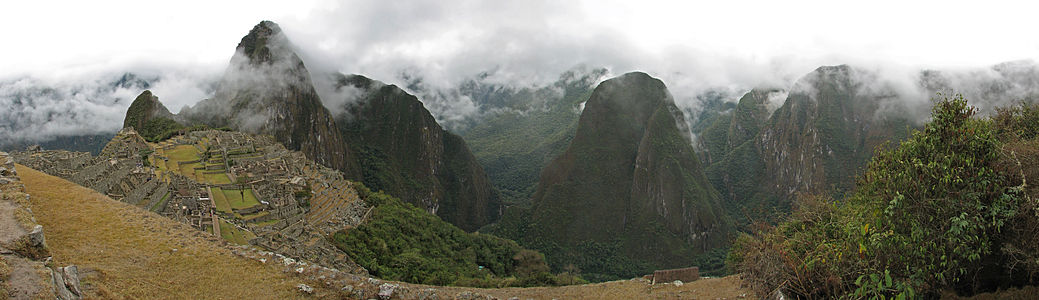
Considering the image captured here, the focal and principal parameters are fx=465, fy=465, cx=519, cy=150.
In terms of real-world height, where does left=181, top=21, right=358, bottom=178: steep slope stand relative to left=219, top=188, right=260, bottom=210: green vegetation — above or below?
above

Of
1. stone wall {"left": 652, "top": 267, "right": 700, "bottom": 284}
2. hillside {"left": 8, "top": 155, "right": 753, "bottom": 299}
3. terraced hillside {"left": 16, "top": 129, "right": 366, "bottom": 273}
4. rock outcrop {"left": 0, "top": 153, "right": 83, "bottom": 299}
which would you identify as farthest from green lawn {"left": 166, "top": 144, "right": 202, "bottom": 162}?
stone wall {"left": 652, "top": 267, "right": 700, "bottom": 284}

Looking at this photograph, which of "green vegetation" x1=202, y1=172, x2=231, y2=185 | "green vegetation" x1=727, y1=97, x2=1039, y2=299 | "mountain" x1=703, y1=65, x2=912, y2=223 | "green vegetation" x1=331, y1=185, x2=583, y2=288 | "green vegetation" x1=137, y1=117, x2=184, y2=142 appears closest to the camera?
"green vegetation" x1=727, y1=97, x2=1039, y2=299

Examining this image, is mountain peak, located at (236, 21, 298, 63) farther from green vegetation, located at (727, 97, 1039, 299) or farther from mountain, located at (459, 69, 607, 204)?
green vegetation, located at (727, 97, 1039, 299)

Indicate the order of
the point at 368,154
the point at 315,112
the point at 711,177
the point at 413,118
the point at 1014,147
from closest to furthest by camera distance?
1. the point at 1014,147
2. the point at 315,112
3. the point at 368,154
4. the point at 413,118
5. the point at 711,177

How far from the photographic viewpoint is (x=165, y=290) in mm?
7934

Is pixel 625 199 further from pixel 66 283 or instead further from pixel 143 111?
pixel 66 283

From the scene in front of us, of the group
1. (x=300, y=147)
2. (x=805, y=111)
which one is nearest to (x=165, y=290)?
(x=300, y=147)

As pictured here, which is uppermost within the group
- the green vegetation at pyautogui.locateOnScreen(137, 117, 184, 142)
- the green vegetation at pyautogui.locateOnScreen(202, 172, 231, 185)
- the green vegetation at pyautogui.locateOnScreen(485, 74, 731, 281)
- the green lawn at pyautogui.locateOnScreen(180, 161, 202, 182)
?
the green vegetation at pyautogui.locateOnScreen(137, 117, 184, 142)

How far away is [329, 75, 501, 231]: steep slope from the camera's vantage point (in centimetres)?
8269

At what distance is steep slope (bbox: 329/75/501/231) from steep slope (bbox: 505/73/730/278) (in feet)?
50.8

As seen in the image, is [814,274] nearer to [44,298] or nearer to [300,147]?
[44,298]

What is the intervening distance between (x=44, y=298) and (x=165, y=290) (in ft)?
8.98

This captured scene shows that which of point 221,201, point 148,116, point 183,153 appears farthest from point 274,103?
point 221,201

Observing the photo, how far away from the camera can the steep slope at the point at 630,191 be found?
62219mm
